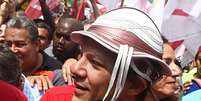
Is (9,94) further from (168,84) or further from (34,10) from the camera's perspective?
(34,10)

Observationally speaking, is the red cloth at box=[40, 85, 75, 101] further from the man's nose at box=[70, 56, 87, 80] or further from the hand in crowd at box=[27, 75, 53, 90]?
the hand in crowd at box=[27, 75, 53, 90]

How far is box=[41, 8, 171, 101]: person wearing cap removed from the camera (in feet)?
6.67

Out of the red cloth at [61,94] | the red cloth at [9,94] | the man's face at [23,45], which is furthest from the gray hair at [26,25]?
the red cloth at [9,94]

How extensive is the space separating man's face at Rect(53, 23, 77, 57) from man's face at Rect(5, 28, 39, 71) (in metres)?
0.84

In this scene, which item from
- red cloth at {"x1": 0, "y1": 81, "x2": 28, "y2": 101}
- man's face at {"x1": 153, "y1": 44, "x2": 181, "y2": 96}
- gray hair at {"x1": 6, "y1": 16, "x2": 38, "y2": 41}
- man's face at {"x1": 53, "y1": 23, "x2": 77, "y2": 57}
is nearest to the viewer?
red cloth at {"x1": 0, "y1": 81, "x2": 28, "y2": 101}

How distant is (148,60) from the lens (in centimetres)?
208

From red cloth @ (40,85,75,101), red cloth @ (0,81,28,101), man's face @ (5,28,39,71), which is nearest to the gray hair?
man's face @ (5,28,39,71)

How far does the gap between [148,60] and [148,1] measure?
2.85 metres

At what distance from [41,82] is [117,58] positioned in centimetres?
182

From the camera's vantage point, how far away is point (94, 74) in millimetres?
2057

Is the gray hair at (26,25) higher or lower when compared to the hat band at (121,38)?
lower

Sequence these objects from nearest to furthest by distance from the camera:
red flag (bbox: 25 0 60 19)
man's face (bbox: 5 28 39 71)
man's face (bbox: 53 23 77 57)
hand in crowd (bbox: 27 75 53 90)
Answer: hand in crowd (bbox: 27 75 53 90) → man's face (bbox: 5 28 39 71) → man's face (bbox: 53 23 77 57) → red flag (bbox: 25 0 60 19)

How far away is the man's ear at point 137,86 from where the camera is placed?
2.11 metres

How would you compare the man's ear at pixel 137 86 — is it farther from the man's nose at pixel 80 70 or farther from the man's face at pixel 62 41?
the man's face at pixel 62 41
